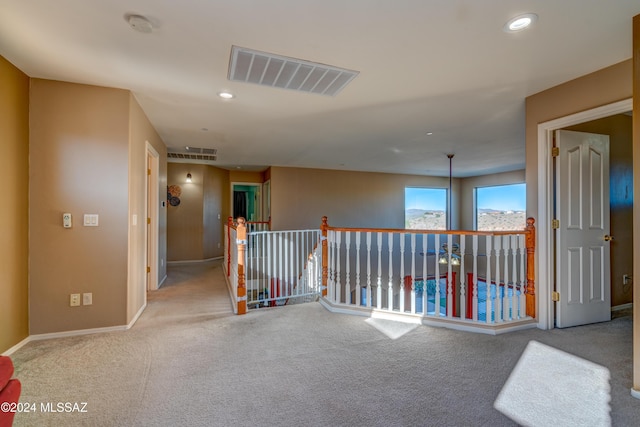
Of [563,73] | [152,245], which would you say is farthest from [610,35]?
[152,245]

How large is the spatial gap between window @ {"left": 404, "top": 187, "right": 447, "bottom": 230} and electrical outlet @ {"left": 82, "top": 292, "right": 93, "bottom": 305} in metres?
7.64

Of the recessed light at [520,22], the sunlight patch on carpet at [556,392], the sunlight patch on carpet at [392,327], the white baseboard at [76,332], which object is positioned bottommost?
the sunlight patch on carpet at [556,392]

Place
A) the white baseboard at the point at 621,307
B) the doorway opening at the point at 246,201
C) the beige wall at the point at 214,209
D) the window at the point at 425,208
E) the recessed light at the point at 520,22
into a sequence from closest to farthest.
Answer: the recessed light at the point at 520,22, the white baseboard at the point at 621,307, the beige wall at the point at 214,209, the window at the point at 425,208, the doorway opening at the point at 246,201

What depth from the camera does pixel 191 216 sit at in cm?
712

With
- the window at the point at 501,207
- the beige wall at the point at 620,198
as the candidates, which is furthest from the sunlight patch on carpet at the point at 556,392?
the window at the point at 501,207

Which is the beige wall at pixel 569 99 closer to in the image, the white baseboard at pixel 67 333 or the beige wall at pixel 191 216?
the white baseboard at pixel 67 333

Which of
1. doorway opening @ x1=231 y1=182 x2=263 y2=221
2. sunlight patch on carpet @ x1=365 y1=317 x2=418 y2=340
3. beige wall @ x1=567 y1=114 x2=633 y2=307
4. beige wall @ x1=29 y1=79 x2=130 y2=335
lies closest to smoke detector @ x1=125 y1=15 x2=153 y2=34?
beige wall @ x1=29 y1=79 x2=130 y2=335

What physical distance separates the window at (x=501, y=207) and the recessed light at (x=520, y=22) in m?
6.76

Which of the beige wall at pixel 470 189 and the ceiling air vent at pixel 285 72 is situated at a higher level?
the ceiling air vent at pixel 285 72

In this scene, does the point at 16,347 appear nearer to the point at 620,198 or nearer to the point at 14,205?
the point at 14,205

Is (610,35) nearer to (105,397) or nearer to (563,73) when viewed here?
(563,73)

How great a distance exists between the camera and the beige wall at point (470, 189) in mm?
8084

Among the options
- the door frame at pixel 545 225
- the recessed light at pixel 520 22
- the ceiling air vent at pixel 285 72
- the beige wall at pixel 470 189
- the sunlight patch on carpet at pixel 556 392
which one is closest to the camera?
the sunlight patch on carpet at pixel 556 392

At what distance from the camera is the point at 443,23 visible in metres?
1.88
